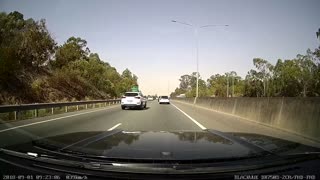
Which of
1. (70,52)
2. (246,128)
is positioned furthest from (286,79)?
(246,128)

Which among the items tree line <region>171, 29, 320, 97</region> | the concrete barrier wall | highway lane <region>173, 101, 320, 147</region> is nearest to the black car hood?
highway lane <region>173, 101, 320, 147</region>

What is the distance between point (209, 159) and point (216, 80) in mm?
184825

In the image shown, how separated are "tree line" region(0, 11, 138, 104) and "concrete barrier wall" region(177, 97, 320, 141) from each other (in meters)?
21.6

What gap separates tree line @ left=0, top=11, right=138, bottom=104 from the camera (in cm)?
3697

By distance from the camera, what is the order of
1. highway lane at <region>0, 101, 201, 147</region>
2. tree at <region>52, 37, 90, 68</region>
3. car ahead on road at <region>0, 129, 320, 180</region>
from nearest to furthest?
car ahead on road at <region>0, 129, 320, 180</region>, highway lane at <region>0, 101, 201, 147</region>, tree at <region>52, 37, 90, 68</region>

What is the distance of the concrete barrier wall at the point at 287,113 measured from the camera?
1204 cm

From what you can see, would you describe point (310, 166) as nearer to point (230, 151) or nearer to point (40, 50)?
point (230, 151)

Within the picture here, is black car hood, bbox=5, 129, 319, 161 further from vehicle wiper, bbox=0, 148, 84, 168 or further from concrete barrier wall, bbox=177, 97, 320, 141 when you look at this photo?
concrete barrier wall, bbox=177, 97, 320, 141

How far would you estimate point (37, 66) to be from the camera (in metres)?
47.4

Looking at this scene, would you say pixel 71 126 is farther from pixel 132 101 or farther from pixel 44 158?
pixel 132 101

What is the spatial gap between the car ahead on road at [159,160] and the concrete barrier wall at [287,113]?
24.3 feet

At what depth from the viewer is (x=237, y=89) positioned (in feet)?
552

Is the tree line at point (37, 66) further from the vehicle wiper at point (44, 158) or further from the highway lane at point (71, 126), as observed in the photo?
the vehicle wiper at point (44, 158)

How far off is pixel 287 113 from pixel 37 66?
128ft
